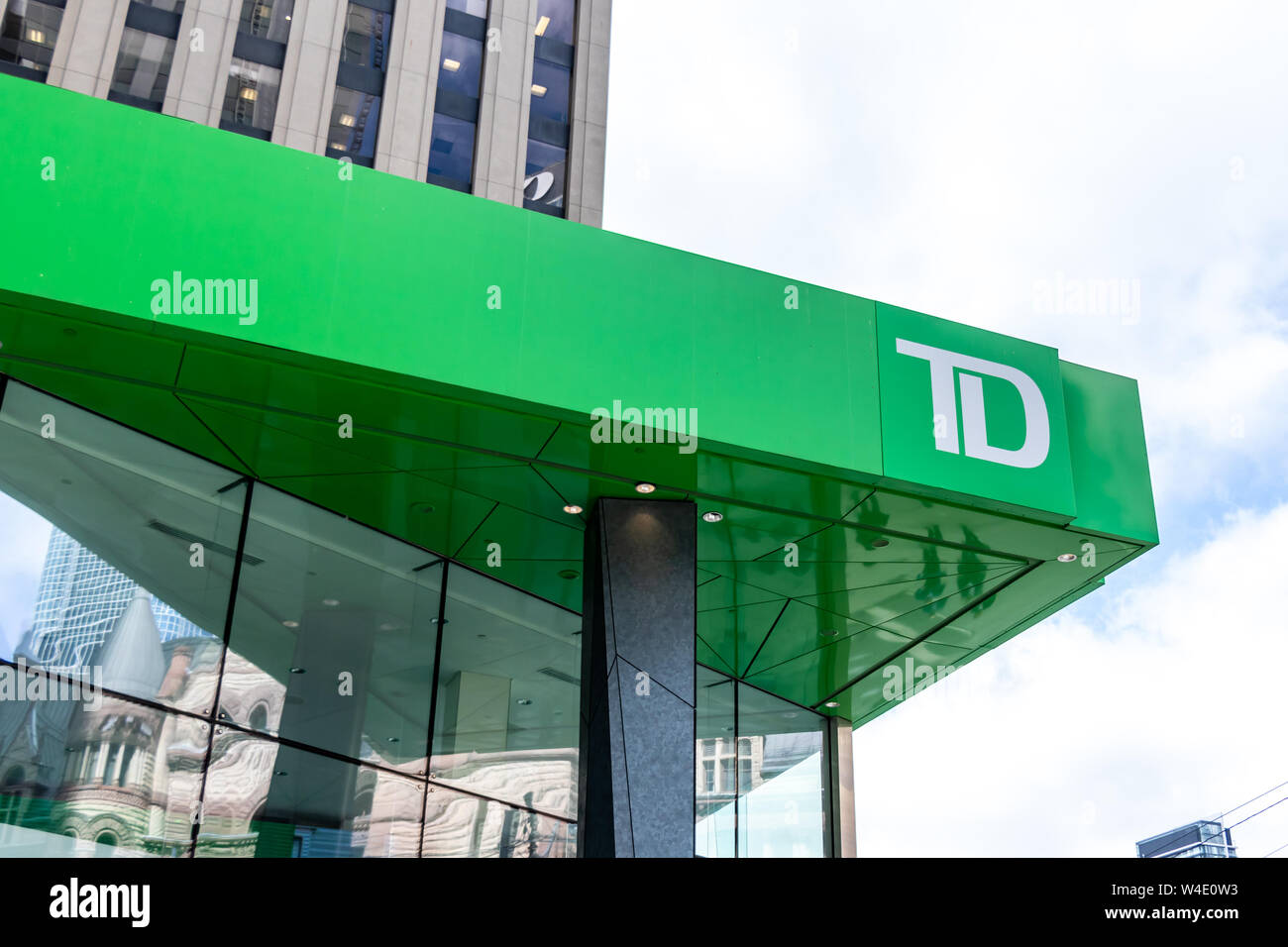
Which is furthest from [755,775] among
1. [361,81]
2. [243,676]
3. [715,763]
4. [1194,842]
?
[361,81]

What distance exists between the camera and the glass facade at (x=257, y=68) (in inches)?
814

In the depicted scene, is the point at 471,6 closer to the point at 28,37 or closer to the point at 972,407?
the point at 28,37

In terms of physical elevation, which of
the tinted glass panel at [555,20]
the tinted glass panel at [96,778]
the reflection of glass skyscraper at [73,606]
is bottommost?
the tinted glass panel at [96,778]

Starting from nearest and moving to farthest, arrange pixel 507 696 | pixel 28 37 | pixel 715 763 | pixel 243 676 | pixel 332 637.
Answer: pixel 243 676 → pixel 332 637 → pixel 507 696 → pixel 715 763 → pixel 28 37

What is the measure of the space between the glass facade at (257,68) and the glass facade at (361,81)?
113 centimetres

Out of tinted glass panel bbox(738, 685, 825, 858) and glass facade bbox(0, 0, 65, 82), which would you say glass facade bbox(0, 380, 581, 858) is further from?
glass facade bbox(0, 0, 65, 82)

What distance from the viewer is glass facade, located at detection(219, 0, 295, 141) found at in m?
20.7

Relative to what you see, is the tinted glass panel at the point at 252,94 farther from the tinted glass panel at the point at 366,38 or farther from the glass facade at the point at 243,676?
the glass facade at the point at 243,676

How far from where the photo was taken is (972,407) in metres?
10.5

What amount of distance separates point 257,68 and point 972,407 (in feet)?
54.8

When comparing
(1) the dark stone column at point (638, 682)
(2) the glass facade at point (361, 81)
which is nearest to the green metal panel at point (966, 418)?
(1) the dark stone column at point (638, 682)

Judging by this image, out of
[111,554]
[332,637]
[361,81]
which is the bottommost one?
[332,637]

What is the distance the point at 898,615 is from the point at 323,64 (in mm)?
15717

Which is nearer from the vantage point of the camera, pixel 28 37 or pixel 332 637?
pixel 332 637
